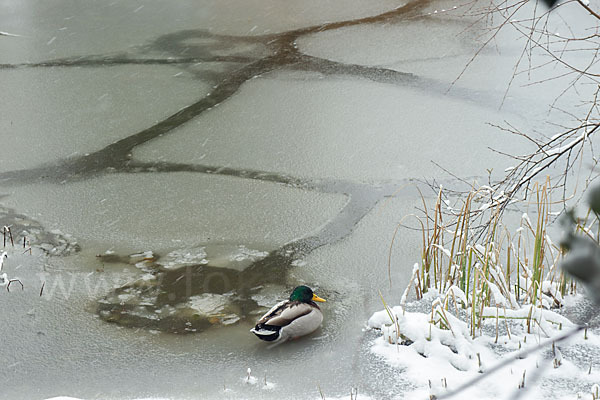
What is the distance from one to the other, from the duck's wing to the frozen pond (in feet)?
0.32

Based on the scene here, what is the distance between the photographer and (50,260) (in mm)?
2828

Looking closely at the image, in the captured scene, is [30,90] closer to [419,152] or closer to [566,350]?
[419,152]

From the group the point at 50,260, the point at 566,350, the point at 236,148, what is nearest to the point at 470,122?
the point at 236,148

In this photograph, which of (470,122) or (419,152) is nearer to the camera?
(419,152)

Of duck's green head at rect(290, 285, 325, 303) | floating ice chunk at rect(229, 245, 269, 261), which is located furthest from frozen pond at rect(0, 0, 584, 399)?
duck's green head at rect(290, 285, 325, 303)

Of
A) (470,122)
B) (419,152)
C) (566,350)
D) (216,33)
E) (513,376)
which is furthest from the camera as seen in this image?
(216,33)

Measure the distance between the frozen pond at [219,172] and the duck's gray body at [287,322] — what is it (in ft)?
0.17

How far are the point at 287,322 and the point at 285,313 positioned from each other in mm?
28

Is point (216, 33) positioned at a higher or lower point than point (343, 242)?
higher

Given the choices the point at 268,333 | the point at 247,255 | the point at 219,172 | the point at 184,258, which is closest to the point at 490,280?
the point at 268,333

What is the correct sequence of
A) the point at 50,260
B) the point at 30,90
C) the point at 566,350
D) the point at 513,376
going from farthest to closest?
the point at 30,90 → the point at 50,260 → the point at 566,350 → the point at 513,376

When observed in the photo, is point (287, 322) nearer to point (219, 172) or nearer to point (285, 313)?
point (285, 313)

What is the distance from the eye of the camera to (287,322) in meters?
2.19

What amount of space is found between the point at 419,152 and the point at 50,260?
6.02ft
